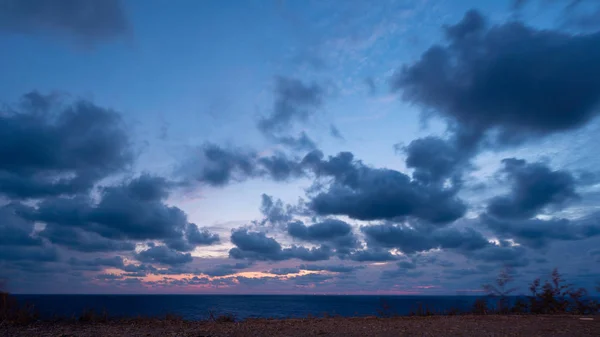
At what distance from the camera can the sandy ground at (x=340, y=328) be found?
41.1 feet

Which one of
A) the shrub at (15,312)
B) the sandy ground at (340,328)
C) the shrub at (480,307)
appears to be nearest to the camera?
the sandy ground at (340,328)

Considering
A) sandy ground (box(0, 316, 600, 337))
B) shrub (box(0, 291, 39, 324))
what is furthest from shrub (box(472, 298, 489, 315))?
shrub (box(0, 291, 39, 324))

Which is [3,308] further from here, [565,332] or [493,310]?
[493,310]

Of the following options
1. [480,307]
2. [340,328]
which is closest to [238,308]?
[480,307]

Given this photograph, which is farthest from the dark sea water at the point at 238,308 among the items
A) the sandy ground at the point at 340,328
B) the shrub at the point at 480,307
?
the sandy ground at the point at 340,328

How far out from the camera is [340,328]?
14148mm

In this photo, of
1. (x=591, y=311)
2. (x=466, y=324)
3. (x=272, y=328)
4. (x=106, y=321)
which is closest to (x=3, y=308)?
(x=106, y=321)

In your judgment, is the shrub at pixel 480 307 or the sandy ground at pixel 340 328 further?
the shrub at pixel 480 307

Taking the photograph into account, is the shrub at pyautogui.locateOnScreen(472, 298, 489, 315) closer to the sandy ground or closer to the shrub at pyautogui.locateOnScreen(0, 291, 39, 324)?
the sandy ground

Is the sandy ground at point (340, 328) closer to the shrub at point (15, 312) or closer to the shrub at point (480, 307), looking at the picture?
the shrub at point (15, 312)

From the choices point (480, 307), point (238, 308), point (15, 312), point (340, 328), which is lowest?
point (238, 308)

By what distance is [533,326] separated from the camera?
540 inches

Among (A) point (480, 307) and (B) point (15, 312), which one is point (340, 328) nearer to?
(A) point (480, 307)

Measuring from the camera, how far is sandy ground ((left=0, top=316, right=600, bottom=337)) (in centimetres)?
1253
